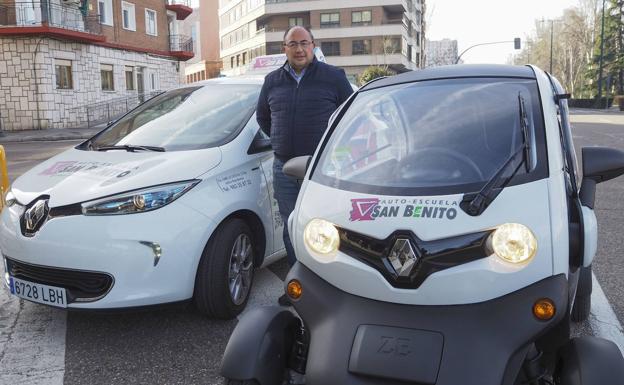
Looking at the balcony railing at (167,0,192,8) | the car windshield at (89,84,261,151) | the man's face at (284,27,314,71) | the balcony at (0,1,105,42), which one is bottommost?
the car windshield at (89,84,261,151)

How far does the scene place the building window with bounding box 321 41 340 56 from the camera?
2359 inches

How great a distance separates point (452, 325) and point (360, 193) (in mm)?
653

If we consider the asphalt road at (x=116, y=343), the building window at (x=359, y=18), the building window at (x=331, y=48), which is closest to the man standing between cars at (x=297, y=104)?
the asphalt road at (x=116, y=343)

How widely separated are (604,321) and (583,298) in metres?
0.26

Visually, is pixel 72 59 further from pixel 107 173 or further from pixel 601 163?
pixel 601 163

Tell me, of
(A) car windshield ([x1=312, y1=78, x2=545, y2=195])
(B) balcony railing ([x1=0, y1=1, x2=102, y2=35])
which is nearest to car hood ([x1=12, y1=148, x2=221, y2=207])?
(A) car windshield ([x1=312, y1=78, x2=545, y2=195])

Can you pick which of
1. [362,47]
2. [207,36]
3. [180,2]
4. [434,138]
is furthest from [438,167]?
[207,36]

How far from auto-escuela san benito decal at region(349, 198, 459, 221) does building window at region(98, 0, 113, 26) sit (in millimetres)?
32823

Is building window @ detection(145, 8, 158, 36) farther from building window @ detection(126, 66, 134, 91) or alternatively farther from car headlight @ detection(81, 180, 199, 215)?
car headlight @ detection(81, 180, 199, 215)

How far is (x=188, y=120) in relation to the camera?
4.33 metres

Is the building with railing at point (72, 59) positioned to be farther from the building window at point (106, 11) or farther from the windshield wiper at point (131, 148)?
the windshield wiper at point (131, 148)

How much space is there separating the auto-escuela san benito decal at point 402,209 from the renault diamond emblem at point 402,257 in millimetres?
116

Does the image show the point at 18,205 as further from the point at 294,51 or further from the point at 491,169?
the point at 491,169

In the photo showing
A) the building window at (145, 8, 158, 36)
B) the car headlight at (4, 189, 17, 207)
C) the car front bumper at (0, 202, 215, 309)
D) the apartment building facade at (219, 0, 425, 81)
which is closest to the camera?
the car front bumper at (0, 202, 215, 309)
